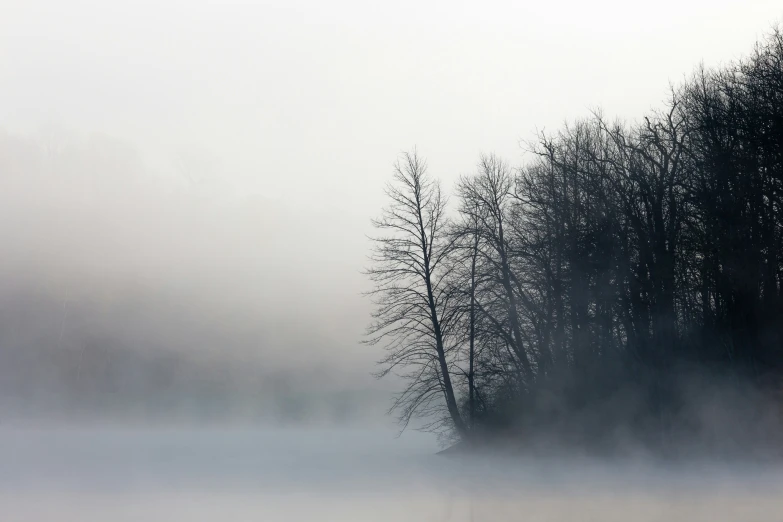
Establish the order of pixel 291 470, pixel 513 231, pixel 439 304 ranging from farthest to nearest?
1. pixel 513 231
2. pixel 439 304
3. pixel 291 470

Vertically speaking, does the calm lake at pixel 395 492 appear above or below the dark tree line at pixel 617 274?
below

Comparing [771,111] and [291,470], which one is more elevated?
[771,111]

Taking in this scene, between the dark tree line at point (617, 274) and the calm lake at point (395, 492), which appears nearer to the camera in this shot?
the calm lake at point (395, 492)

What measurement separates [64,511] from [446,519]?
7.38 m

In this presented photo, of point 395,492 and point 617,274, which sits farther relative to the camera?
point 617,274

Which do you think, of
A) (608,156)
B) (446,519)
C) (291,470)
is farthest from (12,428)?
(446,519)

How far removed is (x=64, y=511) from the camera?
13516mm

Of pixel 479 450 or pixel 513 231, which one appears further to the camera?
pixel 513 231

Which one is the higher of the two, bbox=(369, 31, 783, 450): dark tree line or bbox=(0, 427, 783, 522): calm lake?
bbox=(369, 31, 783, 450): dark tree line

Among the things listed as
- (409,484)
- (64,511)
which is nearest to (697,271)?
(409,484)

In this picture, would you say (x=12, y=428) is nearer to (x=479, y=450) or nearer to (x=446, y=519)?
(x=479, y=450)

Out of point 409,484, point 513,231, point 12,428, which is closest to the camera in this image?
point 409,484

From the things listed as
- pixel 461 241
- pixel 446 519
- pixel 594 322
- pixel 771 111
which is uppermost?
pixel 771 111

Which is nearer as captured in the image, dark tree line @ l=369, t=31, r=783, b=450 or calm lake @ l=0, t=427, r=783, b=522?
calm lake @ l=0, t=427, r=783, b=522
